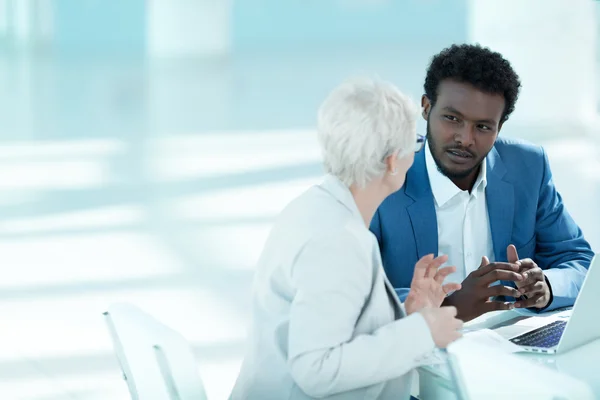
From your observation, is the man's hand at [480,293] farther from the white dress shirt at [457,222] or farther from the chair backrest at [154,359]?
the chair backrest at [154,359]

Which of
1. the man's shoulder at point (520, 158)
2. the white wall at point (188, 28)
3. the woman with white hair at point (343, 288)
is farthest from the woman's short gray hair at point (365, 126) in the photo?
the white wall at point (188, 28)

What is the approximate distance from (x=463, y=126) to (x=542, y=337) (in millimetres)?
644

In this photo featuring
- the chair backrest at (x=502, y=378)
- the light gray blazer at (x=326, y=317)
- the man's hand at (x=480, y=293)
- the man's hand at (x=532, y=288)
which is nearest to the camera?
the chair backrest at (x=502, y=378)

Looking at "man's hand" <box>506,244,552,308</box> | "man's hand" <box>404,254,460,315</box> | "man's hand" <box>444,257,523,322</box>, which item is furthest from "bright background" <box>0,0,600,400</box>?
"man's hand" <box>506,244,552,308</box>

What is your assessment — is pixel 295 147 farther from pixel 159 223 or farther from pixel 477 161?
pixel 477 161

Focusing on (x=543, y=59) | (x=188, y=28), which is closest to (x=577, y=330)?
(x=543, y=59)

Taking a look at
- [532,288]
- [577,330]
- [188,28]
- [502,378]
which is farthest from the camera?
[188,28]

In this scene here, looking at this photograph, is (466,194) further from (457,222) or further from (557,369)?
(557,369)

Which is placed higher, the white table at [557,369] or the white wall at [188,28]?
the white wall at [188,28]

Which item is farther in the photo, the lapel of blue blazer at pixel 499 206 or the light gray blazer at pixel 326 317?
the lapel of blue blazer at pixel 499 206

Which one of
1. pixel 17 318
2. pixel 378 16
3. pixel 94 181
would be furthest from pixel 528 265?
pixel 378 16

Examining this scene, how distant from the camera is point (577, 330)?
209 centimetres

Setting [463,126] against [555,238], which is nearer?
[463,126]

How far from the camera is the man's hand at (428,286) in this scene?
2.17 metres
